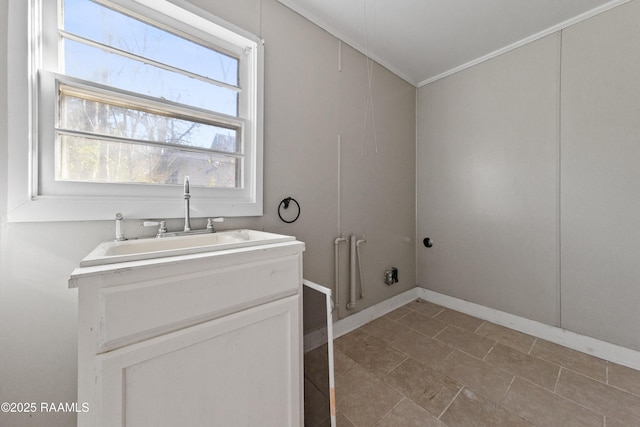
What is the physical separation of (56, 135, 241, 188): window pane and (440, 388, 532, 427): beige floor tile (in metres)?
1.84

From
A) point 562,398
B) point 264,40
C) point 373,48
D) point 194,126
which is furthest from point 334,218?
point 562,398

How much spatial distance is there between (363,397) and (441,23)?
274cm

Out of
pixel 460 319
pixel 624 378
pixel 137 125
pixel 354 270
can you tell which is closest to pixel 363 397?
pixel 354 270

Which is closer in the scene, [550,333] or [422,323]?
[550,333]

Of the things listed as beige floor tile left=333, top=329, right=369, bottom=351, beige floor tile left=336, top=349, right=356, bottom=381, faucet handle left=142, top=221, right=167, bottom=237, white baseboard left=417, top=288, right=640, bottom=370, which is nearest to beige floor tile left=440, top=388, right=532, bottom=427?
beige floor tile left=336, top=349, right=356, bottom=381

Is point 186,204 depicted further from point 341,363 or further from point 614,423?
point 614,423

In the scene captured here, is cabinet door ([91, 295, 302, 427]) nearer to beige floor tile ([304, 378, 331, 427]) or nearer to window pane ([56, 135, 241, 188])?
beige floor tile ([304, 378, 331, 427])

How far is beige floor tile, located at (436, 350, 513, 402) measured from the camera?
1.39 metres

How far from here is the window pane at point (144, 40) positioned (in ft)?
3.63

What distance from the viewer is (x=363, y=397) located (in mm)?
1355

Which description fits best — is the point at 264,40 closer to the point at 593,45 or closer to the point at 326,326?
the point at 326,326

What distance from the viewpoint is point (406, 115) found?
2629 mm

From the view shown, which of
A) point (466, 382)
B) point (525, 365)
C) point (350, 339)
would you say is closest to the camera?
point (466, 382)

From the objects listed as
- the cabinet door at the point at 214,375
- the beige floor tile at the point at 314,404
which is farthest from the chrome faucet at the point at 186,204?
the beige floor tile at the point at 314,404
